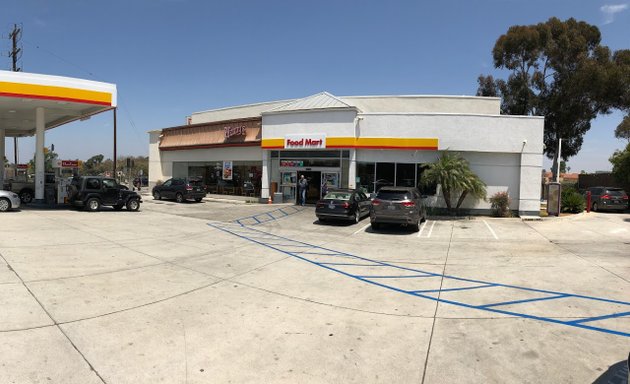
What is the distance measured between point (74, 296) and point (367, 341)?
4590 millimetres

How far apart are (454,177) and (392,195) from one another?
5445 mm

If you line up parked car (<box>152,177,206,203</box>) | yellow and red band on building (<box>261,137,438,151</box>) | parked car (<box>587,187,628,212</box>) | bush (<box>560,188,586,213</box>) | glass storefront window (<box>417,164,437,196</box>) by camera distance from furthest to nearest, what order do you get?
parked car (<box>152,177,206,203</box>), parked car (<box>587,187,628,212</box>), bush (<box>560,188,586,213</box>), glass storefront window (<box>417,164,437,196</box>), yellow and red band on building (<box>261,137,438,151</box>)

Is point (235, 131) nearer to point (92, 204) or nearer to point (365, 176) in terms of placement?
point (365, 176)

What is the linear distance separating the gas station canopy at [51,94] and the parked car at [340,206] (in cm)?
1225

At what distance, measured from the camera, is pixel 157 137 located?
36.6 meters

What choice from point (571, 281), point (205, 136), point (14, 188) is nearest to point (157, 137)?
point (205, 136)

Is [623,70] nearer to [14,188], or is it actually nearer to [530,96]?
[530,96]

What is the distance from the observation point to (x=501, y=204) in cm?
2123

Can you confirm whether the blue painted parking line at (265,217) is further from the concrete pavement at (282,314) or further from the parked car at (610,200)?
the parked car at (610,200)

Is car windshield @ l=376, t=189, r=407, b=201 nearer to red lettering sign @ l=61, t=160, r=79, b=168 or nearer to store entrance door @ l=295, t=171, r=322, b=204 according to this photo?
store entrance door @ l=295, t=171, r=322, b=204

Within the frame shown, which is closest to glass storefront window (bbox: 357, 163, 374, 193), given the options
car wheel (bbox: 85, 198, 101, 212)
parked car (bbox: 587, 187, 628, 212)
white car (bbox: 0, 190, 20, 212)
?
car wheel (bbox: 85, 198, 101, 212)

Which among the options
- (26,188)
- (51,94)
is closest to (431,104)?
(51,94)

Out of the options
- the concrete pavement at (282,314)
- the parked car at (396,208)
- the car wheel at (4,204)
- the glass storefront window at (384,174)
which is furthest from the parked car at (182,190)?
the parked car at (396,208)

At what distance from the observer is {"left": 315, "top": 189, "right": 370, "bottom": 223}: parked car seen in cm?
1723
